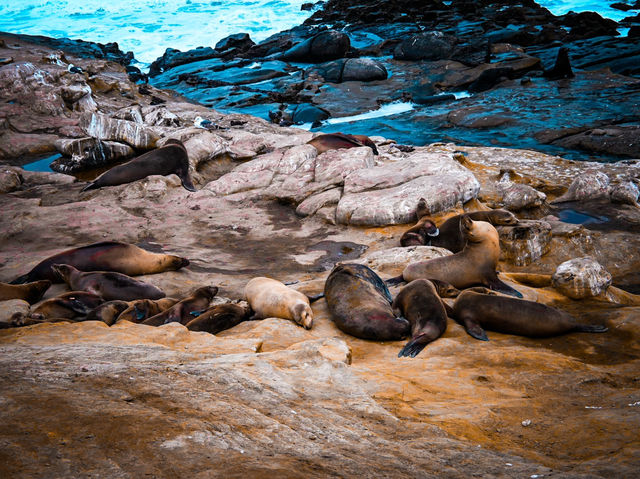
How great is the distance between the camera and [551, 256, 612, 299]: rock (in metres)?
5.72

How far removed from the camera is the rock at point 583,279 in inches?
225

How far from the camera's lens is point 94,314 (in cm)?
539

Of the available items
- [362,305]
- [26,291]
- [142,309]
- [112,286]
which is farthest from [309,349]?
[26,291]

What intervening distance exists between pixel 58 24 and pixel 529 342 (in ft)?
162

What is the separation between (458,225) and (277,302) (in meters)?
3.43

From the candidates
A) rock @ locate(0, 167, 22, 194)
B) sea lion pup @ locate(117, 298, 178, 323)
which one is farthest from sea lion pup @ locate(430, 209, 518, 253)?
rock @ locate(0, 167, 22, 194)

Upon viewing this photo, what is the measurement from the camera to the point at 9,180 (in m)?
10.6

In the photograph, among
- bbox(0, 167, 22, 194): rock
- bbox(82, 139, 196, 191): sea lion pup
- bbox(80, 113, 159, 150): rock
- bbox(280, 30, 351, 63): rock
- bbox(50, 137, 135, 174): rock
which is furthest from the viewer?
bbox(280, 30, 351, 63): rock

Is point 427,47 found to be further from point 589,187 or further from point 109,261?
point 109,261

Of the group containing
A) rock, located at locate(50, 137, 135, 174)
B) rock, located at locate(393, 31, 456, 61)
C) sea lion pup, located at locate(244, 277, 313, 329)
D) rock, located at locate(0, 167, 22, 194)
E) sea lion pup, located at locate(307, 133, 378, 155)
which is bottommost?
sea lion pup, located at locate(244, 277, 313, 329)

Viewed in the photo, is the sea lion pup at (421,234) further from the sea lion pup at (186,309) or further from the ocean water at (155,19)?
the ocean water at (155,19)

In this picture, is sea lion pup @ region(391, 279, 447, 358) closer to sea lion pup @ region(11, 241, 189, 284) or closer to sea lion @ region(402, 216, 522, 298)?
sea lion @ region(402, 216, 522, 298)

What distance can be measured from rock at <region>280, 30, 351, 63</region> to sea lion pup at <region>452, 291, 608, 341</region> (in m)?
24.8

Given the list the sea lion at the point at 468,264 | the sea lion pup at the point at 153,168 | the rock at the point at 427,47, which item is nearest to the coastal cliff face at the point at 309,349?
the sea lion pup at the point at 153,168
